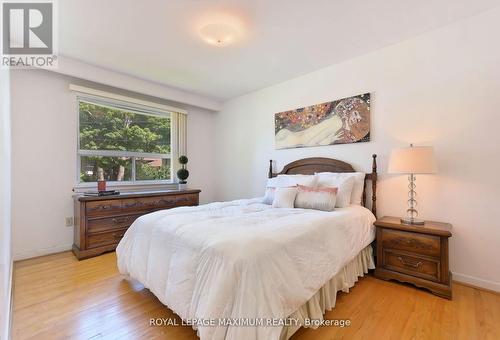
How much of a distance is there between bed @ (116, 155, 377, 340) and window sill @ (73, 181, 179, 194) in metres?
1.61

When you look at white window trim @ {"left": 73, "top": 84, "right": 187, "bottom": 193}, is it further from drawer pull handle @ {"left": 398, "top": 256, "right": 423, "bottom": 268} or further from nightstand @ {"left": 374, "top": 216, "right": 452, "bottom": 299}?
drawer pull handle @ {"left": 398, "top": 256, "right": 423, "bottom": 268}

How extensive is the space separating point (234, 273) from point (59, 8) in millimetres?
2581

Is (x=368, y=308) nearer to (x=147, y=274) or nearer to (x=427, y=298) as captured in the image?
(x=427, y=298)

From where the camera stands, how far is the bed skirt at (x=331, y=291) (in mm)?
1422

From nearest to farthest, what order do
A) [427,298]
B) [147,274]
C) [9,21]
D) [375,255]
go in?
[147,274] → [427,298] → [9,21] → [375,255]

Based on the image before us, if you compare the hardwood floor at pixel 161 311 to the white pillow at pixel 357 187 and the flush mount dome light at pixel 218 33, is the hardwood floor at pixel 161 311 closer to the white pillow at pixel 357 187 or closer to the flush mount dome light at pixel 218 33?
the white pillow at pixel 357 187

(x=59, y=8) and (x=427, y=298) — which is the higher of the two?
(x=59, y=8)

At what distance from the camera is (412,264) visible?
2082mm

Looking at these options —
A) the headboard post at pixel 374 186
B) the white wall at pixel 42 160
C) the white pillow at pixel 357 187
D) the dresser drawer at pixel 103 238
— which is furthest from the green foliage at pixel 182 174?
the headboard post at pixel 374 186

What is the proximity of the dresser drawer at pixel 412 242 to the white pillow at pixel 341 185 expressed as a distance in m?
0.45

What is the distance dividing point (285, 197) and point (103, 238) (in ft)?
7.69

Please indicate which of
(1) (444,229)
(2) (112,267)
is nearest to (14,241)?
(2) (112,267)

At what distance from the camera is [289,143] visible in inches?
137

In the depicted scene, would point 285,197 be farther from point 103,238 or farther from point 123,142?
point 123,142
